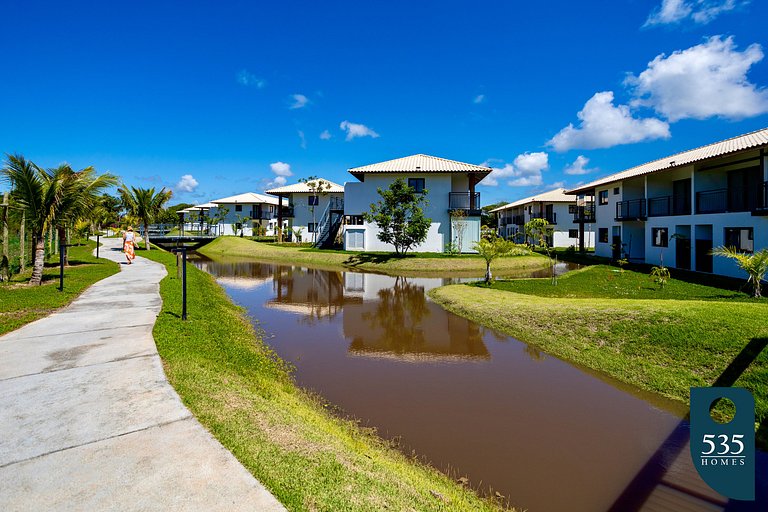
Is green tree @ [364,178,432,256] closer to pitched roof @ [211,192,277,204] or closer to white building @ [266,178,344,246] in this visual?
white building @ [266,178,344,246]

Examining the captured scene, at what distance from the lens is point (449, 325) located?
504 inches

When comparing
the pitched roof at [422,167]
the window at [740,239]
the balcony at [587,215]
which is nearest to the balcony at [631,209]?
the balcony at [587,215]

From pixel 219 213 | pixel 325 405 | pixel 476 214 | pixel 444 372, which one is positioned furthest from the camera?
pixel 219 213

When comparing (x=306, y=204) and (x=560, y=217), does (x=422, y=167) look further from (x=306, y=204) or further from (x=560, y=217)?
(x=560, y=217)

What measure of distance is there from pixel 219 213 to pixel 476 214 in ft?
143

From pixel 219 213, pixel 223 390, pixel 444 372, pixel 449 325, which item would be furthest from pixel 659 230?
pixel 219 213

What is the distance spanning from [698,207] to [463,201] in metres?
17.5

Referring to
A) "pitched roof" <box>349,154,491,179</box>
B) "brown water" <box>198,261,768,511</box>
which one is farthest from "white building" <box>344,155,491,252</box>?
"brown water" <box>198,261,768,511</box>

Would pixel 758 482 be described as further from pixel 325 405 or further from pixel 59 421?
pixel 59 421

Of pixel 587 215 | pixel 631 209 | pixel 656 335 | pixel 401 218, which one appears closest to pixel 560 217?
pixel 587 215

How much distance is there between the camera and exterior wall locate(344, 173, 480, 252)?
36.1m

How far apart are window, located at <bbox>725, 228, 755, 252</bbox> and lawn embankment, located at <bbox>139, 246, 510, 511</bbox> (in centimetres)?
2094

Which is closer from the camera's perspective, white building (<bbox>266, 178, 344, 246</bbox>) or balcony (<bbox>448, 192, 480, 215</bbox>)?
balcony (<bbox>448, 192, 480, 215</bbox>)

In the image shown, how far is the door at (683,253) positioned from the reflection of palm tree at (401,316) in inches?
592
